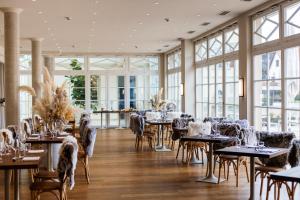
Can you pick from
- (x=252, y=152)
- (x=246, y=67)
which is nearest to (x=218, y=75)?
(x=246, y=67)

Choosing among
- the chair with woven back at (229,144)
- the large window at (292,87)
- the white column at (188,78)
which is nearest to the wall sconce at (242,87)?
the large window at (292,87)

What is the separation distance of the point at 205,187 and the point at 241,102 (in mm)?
4553

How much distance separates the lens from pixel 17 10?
1070 centimetres

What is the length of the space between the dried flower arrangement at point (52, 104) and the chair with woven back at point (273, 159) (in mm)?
3324

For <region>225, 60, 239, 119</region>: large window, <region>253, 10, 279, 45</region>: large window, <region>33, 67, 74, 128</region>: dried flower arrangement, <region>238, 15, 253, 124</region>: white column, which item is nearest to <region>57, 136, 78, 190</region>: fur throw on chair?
<region>33, 67, 74, 128</region>: dried flower arrangement

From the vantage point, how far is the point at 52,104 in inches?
278

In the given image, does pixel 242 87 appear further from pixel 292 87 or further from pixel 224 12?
pixel 292 87

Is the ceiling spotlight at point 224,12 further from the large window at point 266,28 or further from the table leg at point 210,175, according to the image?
the table leg at point 210,175

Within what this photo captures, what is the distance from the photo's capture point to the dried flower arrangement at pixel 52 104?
6977 millimetres

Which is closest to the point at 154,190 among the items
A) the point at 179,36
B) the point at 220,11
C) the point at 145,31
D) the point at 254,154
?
the point at 254,154

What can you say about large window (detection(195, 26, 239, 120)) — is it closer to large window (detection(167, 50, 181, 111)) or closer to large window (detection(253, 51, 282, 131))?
large window (detection(253, 51, 282, 131))

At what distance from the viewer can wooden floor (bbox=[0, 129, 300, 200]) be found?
260 inches

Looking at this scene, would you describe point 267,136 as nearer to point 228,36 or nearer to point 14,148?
point 14,148

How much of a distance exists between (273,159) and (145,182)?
2.39 metres
